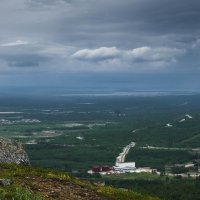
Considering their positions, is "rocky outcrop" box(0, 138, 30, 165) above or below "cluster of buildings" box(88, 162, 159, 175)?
above

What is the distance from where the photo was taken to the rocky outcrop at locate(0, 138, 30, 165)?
102 feet

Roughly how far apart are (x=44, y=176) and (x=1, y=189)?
549 cm

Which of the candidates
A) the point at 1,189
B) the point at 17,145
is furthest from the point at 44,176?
the point at 17,145

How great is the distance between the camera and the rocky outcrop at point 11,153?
30947mm

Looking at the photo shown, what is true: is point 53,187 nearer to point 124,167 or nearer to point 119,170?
point 119,170

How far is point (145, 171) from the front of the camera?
583ft

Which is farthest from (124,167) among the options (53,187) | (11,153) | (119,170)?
(53,187)

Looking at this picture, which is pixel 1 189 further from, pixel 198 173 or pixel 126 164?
pixel 126 164

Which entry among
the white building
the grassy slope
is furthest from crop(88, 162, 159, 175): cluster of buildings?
the grassy slope

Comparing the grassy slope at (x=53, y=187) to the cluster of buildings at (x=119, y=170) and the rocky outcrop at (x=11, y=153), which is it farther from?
the cluster of buildings at (x=119, y=170)

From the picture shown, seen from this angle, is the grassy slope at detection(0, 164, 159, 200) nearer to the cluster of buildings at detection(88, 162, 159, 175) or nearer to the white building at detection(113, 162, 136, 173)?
the cluster of buildings at detection(88, 162, 159, 175)

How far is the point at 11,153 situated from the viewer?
31.5m

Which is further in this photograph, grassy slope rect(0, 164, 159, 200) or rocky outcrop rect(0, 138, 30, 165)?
rocky outcrop rect(0, 138, 30, 165)

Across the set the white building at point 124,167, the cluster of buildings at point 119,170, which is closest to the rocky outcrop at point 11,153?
the cluster of buildings at point 119,170
